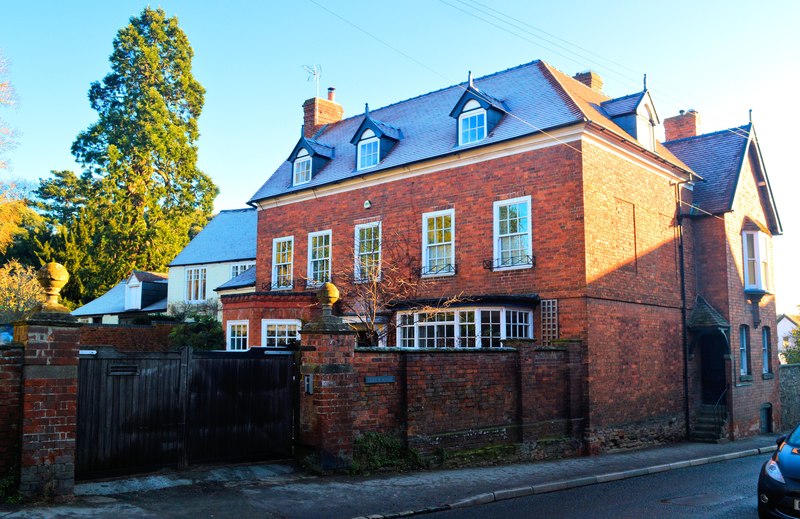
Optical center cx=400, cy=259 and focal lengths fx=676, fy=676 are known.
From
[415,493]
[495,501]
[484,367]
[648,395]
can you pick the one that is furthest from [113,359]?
[648,395]

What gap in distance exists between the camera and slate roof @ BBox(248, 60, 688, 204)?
17.9 m

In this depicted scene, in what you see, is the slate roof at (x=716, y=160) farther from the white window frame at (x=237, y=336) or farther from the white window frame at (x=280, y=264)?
the white window frame at (x=237, y=336)

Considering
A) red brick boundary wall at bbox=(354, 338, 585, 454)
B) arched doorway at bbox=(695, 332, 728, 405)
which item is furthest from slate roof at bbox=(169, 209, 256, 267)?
red brick boundary wall at bbox=(354, 338, 585, 454)

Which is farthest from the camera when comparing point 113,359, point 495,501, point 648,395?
point 648,395

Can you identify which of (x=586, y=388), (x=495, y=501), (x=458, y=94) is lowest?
(x=495, y=501)

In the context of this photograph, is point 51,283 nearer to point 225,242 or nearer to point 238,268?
point 238,268

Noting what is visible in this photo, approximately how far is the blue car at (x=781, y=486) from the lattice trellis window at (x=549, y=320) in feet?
25.1

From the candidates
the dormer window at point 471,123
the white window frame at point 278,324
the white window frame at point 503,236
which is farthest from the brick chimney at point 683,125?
the white window frame at point 278,324

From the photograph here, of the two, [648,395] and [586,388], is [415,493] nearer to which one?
[586,388]

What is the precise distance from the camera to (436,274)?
19125 mm

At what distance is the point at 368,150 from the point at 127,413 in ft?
45.3

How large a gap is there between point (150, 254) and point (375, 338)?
3064 cm

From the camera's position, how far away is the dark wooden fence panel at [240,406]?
10.7 m

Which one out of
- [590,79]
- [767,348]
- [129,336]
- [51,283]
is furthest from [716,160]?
[129,336]
